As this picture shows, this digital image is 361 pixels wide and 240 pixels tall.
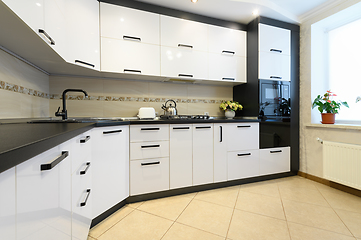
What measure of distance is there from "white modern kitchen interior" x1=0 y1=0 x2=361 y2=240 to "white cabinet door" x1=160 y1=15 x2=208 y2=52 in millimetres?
14

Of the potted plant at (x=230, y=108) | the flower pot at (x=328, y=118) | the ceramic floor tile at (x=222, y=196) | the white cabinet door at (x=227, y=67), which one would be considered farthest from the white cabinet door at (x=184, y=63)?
the flower pot at (x=328, y=118)

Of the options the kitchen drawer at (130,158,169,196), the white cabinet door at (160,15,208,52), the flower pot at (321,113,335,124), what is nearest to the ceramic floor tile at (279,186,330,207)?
the flower pot at (321,113,335,124)

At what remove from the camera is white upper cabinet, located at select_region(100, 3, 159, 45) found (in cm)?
212

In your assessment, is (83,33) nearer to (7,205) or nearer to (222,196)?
(7,205)

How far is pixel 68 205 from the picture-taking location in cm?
80

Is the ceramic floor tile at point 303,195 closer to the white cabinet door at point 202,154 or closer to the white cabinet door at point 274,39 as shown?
the white cabinet door at point 202,154

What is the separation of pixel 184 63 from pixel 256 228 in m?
2.06

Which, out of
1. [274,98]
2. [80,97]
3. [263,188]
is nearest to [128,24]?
[80,97]

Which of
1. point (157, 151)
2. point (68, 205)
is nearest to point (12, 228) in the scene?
point (68, 205)

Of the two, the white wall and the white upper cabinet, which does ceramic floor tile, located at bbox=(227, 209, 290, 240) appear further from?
the white upper cabinet

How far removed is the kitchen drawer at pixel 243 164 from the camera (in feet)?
7.88

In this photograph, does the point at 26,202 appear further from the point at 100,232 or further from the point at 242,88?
the point at 242,88

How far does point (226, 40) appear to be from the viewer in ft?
9.02

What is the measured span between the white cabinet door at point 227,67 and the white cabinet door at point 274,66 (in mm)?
273
